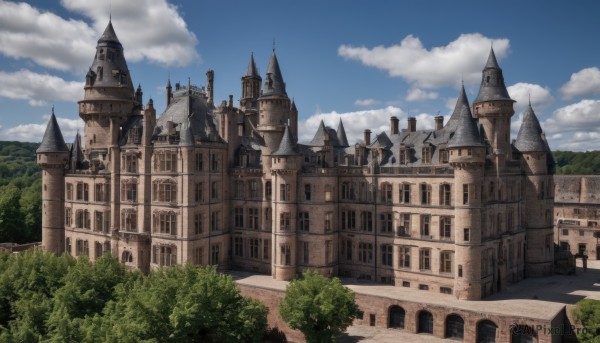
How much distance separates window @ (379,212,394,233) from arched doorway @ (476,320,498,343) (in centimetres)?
1455

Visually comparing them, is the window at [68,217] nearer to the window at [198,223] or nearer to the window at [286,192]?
the window at [198,223]

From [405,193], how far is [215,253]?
23917 millimetres

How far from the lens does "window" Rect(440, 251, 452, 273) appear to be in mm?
49094

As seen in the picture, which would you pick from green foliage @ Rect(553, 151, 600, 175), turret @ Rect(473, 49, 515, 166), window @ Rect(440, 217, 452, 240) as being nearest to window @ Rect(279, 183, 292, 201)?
window @ Rect(440, 217, 452, 240)

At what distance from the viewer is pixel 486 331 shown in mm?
41688

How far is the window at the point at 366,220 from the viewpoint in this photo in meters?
54.8

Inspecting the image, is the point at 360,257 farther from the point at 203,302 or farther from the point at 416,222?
the point at 203,302

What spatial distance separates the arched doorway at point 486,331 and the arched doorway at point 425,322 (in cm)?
430

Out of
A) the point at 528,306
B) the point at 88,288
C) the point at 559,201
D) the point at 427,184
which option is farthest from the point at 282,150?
the point at 559,201

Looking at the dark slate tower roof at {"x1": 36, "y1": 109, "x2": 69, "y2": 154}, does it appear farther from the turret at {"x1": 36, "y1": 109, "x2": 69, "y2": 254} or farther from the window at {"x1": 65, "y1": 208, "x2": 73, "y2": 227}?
the window at {"x1": 65, "y1": 208, "x2": 73, "y2": 227}

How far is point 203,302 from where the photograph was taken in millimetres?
34594

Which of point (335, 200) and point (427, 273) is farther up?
point (335, 200)

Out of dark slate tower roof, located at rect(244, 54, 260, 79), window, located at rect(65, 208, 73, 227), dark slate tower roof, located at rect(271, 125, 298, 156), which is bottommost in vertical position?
window, located at rect(65, 208, 73, 227)

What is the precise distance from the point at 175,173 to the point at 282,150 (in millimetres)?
12430
